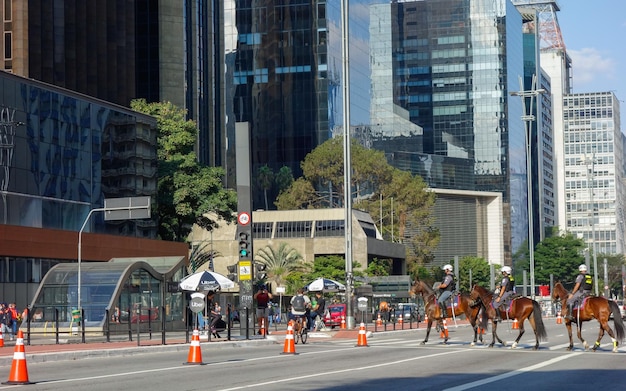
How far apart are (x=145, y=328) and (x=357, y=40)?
10680cm

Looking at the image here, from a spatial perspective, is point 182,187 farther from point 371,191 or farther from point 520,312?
point 520,312

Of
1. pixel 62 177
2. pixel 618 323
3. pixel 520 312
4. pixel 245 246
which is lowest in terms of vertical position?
pixel 618 323

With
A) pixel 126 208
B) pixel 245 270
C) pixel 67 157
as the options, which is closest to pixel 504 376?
pixel 245 270

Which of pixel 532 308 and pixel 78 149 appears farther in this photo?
pixel 78 149

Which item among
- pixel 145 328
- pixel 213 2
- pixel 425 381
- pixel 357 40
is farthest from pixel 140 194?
pixel 357 40

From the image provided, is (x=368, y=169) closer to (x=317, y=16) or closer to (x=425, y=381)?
(x=317, y=16)

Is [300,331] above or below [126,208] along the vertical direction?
below

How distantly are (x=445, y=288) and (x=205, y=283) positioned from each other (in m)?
15.9

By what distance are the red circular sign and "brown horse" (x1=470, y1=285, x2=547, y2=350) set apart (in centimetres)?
943

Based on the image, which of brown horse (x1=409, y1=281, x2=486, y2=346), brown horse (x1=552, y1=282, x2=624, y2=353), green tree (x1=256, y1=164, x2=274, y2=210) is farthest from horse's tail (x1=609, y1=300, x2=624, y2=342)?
green tree (x1=256, y1=164, x2=274, y2=210)

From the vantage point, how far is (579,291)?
99.3 ft

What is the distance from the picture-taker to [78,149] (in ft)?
210

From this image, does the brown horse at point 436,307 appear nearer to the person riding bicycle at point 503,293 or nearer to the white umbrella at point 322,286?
the person riding bicycle at point 503,293

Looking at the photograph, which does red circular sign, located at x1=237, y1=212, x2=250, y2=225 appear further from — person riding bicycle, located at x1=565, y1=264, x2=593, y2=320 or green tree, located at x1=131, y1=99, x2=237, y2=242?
green tree, located at x1=131, y1=99, x2=237, y2=242
